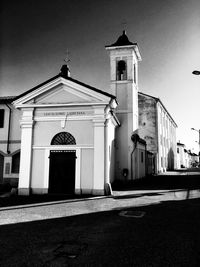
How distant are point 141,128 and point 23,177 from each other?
22.8 meters

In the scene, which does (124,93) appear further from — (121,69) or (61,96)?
(61,96)

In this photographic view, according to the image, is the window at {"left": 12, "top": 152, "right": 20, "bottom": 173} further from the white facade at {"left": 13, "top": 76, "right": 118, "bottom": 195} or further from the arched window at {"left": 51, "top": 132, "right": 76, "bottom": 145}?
the arched window at {"left": 51, "top": 132, "right": 76, "bottom": 145}

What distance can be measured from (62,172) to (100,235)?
8323 mm

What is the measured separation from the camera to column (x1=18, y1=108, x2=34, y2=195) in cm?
1387

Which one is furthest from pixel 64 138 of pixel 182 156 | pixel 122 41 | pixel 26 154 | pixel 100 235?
pixel 182 156

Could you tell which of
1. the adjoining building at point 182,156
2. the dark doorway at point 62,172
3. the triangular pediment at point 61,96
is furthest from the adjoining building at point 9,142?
the adjoining building at point 182,156

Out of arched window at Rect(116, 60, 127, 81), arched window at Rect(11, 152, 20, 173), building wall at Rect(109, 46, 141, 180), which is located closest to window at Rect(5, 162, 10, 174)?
arched window at Rect(11, 152, 20, 173)

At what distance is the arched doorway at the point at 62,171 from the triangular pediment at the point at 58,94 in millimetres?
2269

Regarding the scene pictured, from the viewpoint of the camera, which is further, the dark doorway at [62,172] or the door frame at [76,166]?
the dark doorway at [62,172]

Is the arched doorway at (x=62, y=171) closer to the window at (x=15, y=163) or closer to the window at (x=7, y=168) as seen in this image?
the window at (x=15, y=163)

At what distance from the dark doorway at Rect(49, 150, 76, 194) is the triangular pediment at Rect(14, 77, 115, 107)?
2916mm

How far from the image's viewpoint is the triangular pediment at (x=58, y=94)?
560 inches

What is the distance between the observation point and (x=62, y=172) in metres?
14.1

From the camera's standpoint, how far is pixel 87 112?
557 inches
